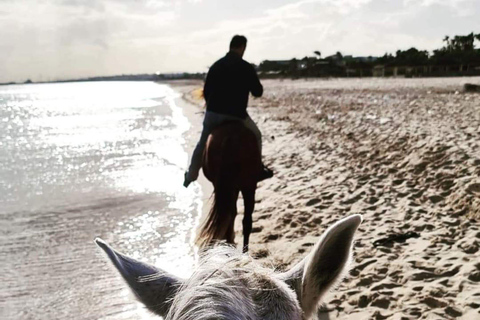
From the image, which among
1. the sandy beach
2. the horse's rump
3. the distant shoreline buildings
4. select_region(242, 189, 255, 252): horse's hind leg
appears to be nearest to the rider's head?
the horse's rump

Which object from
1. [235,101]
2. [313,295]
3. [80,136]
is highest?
[235,101]

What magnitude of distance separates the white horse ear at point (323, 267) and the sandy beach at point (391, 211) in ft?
9.84

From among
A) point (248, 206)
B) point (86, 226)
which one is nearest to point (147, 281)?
point (248, 206)

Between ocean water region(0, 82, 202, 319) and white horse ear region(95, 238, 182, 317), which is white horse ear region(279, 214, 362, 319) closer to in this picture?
white horse ear region(95, 238, 182, 317)

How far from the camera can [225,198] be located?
6031mm

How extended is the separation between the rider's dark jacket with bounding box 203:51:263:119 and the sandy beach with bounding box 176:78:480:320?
4.49 ft

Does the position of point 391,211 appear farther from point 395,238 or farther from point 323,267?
point 323,267

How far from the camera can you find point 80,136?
31.7 metres

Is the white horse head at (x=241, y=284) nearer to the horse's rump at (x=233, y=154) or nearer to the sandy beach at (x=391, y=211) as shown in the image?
the sandy beach at (x=391, y=211)

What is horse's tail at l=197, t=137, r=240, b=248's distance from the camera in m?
5.95

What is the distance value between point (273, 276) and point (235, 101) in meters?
4.62

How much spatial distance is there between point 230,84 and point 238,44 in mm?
528

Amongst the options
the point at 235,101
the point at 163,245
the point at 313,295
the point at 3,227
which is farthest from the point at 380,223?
→ the point at 3,227

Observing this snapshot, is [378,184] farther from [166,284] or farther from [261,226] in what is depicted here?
[166,284]
